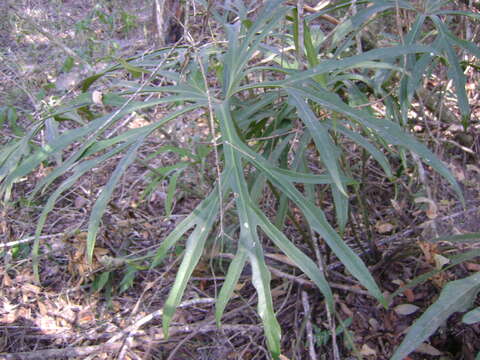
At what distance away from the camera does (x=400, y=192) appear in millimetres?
2098

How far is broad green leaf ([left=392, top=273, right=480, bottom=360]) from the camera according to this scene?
1013mm

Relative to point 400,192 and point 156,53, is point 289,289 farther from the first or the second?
point 156,53

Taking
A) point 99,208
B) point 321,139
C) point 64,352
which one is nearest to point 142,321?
point 64,352

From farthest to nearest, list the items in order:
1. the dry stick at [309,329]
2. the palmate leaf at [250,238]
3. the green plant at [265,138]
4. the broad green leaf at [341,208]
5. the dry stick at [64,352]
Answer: the dry stick at [64,352] → the dry stick at [309,329] → the broad green leaf at [341,208] → the green plant at [265,138] → the palmate leaf at [250,238]

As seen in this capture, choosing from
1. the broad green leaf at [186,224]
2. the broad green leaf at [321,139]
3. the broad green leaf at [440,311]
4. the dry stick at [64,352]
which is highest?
the broad green leaf at [321,139]

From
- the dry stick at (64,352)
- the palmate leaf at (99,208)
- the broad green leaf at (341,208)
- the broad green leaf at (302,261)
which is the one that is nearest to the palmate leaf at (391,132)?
the broad green leaf at (341,208)

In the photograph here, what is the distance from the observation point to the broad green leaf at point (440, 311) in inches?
39.9

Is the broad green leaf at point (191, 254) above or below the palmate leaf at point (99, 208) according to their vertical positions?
below

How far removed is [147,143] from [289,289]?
1.62 m

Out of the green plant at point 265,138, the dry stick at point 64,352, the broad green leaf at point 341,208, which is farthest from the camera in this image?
the dry stick at point 64,352

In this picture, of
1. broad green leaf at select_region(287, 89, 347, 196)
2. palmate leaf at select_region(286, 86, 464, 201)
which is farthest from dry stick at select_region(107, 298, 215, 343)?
palmate leaf at select_region(286, 86, 464, 201)

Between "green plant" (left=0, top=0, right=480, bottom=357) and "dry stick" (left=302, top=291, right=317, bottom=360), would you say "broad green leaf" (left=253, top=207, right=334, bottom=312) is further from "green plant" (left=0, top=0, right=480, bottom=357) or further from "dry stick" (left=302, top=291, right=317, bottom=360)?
"dry stick" (left=302, top=291, right=317, bottom=360)

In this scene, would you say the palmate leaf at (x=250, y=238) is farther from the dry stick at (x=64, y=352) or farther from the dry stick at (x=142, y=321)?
the dry stick at (x=64, y=352)

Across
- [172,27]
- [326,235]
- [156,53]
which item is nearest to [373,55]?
[326,235]
